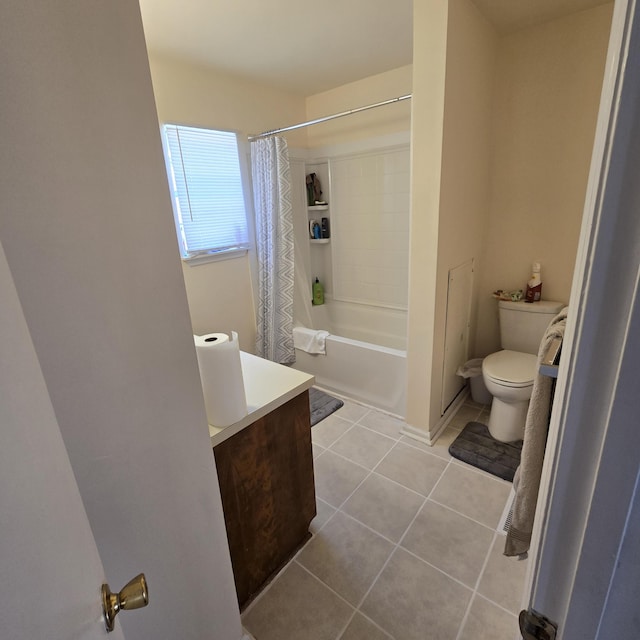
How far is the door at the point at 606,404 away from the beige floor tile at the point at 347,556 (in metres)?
1.24

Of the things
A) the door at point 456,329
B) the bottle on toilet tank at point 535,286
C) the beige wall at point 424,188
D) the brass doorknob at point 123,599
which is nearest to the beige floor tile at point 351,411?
the beige wall at point 424,188

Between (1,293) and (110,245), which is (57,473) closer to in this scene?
(1,293)

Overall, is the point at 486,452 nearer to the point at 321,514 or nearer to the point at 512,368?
the point at 512,368

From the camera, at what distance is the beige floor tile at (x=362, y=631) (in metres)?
1.26

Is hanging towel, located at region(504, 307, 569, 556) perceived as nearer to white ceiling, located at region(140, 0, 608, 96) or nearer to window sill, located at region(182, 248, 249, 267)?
white ceiling, located at region(140, 0, 608, 96)

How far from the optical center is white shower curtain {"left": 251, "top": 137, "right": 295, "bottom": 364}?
106 inches

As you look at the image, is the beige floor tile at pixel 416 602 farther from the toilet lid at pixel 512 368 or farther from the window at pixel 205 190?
the window at pixel 205 190

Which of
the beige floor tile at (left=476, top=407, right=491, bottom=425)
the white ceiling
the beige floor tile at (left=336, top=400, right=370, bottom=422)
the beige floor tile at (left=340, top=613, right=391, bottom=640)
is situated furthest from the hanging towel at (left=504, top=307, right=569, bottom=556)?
the white ceiling

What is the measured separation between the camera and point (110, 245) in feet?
2.17

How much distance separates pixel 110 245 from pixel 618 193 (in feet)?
2.48

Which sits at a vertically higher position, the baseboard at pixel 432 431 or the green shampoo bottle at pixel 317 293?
the green shampoo bottle at pixel 317 293

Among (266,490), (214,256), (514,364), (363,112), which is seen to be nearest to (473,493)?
(514,364)

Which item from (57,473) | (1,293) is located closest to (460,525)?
(57,473)

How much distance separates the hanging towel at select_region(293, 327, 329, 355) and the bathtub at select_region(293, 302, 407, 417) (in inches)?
1.9
